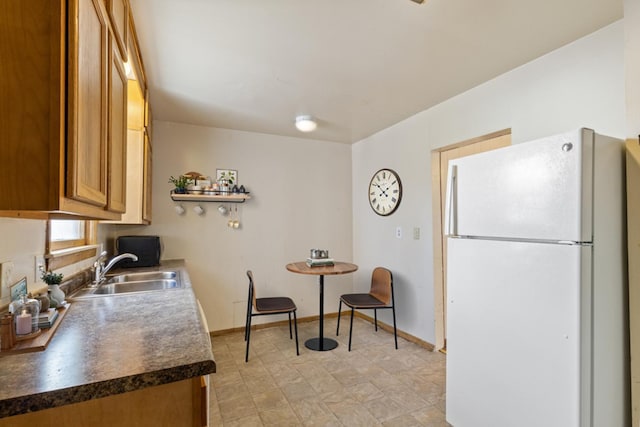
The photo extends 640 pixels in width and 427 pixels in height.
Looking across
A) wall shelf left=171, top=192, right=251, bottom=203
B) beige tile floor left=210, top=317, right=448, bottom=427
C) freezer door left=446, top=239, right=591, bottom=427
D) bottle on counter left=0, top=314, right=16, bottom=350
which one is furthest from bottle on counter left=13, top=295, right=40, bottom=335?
wall shelf left=171, top=192, right=251, bottom=203

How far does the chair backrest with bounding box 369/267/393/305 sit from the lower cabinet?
2409 millimetres

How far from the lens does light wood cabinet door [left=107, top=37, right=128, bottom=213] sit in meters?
1.13

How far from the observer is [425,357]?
282 cm

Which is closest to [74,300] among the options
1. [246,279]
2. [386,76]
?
[246,279]

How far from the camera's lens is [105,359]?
2.94 feet

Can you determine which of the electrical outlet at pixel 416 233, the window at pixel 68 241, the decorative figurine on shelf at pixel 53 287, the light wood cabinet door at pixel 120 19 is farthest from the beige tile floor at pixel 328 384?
the light wood cabinet door at pixel 120 19

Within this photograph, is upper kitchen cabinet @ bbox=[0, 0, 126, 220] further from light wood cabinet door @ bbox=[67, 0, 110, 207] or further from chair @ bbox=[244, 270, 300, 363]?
chair @ bbox=[244, 270, 300, 363]

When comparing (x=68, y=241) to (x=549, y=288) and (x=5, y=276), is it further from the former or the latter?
(x=549, y=288)

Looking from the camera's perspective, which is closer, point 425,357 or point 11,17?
point 11,17

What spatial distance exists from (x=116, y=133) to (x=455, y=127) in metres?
2.44

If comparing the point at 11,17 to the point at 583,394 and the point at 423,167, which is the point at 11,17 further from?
the point at 423,167

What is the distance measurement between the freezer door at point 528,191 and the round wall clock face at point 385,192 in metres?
1.45

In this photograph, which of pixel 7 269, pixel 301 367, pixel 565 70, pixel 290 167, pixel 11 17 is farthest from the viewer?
pixel 290 167

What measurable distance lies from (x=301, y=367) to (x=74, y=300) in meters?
1.73
